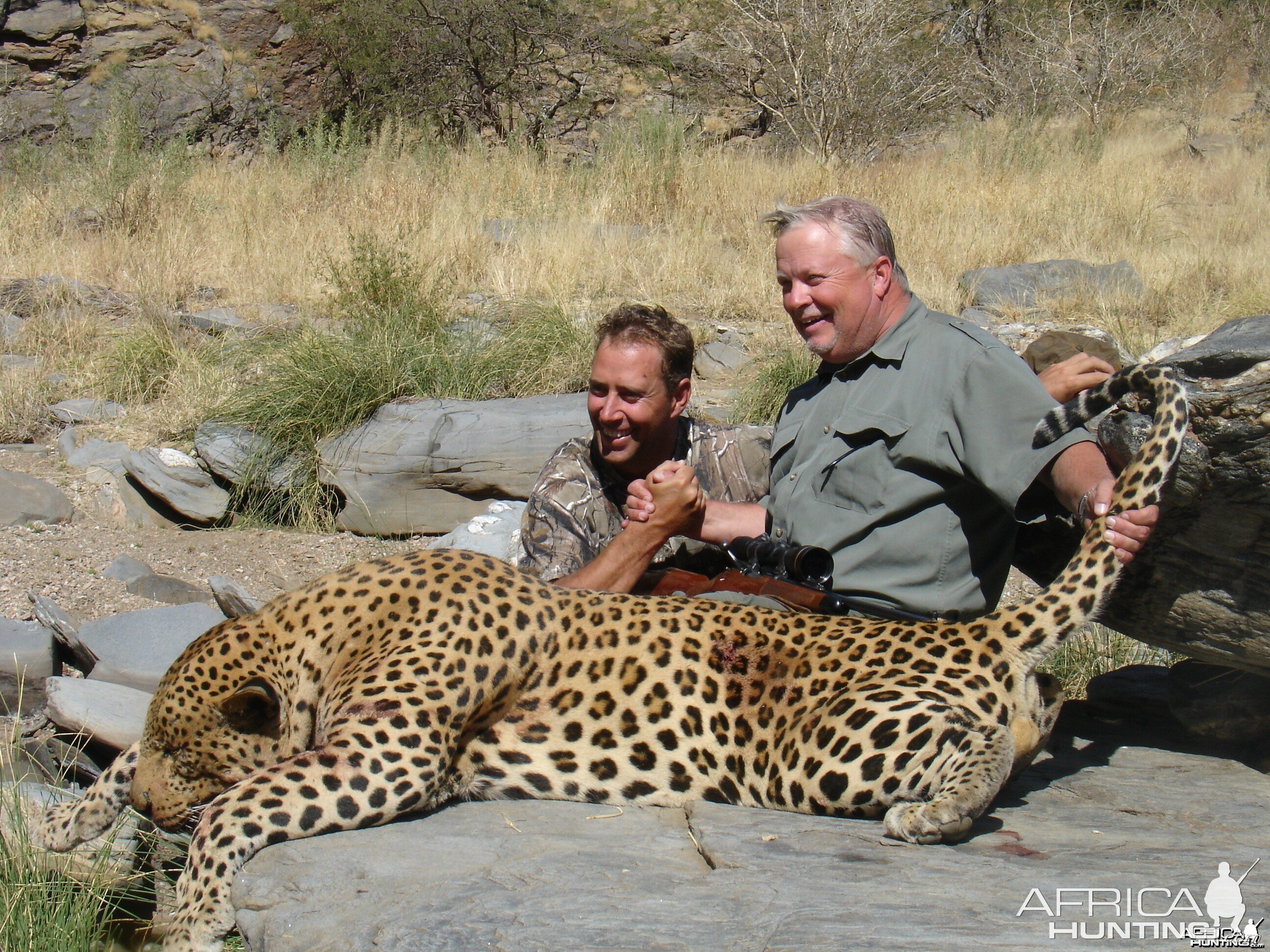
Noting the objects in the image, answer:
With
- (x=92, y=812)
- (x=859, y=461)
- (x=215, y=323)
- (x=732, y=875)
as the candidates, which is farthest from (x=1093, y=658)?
(x=215, y=323)

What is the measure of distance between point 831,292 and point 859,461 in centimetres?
74

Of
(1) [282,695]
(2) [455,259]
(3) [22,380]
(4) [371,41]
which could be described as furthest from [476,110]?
(1) [282,695]

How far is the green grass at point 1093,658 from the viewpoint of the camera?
5344 millimetres

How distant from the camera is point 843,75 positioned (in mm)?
16469

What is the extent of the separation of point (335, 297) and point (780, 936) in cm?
885

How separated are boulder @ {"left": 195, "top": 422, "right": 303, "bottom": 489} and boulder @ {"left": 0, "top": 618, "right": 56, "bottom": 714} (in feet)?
8.57

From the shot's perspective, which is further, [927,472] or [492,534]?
[492,534]

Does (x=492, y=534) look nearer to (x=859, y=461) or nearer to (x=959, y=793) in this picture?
(x=859, y=461)

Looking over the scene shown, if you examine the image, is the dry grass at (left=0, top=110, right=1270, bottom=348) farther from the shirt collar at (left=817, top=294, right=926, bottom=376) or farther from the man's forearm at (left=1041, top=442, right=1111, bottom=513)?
the man's forearm at (left=1041, top=442, right=1111, bottom=513)

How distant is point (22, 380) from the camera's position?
30.5ft

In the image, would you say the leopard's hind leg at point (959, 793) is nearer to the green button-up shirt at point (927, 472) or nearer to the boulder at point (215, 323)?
the green button-up shirt at point (927, 472)

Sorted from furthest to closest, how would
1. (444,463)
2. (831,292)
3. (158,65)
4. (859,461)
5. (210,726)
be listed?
(158,65), (444,463), (831,292), (859,461), (210,726)

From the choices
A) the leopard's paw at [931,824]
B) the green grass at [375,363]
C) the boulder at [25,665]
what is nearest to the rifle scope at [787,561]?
the leopard's paw at [931,824]

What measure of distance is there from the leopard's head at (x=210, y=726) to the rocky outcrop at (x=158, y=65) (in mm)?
15421
